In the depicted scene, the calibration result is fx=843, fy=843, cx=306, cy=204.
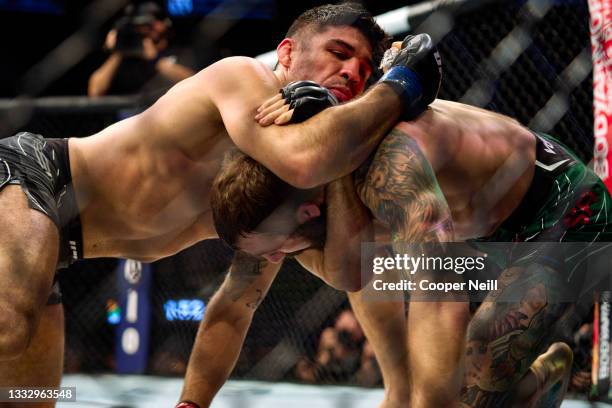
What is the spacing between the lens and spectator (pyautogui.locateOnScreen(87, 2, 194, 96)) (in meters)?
2.30

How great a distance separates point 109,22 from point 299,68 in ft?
7.91

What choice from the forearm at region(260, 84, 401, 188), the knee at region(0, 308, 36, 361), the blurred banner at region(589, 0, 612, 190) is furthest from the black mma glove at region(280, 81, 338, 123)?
the blurred banner at region(589, 0, 612, 190)

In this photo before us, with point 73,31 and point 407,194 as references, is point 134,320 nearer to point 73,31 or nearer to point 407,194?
point 73,31

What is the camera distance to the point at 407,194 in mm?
1425

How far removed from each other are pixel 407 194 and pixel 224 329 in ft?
2.55

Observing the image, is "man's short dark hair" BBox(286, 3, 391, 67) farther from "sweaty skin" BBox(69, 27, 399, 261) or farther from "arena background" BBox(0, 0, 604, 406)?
"arena background" BBox(0, 0, 604, 406)

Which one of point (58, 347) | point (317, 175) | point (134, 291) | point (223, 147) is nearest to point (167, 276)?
point (134, 291)

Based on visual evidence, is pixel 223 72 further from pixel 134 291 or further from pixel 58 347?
pixel 134 291

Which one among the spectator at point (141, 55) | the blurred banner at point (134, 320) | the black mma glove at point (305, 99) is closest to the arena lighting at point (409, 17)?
the spectator at point (141, 55)

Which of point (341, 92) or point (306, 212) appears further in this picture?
point (341, 92)

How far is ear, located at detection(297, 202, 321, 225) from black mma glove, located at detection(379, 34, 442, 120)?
25cm

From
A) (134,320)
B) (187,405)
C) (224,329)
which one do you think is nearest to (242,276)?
(224,329)

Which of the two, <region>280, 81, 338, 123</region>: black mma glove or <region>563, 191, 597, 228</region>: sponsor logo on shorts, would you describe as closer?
<region>280, 81, 338, 123</region>: black mma glove

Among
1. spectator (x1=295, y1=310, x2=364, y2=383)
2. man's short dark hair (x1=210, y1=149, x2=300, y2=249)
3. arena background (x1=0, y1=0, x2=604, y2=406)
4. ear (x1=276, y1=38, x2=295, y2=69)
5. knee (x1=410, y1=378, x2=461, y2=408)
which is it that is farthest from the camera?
spectator (x1=295, y1=310, x2=364, y2=383)
